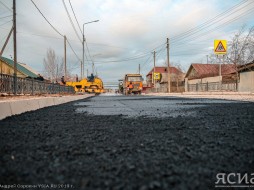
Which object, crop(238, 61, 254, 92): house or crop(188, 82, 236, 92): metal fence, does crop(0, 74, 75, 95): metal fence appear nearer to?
crop(188, 82, 236, 92): metal fence

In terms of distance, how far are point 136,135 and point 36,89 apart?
11275 mm

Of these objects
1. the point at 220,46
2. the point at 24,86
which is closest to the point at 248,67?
the point at 220,46

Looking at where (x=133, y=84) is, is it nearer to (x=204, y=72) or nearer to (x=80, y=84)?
(x=80, y=84)

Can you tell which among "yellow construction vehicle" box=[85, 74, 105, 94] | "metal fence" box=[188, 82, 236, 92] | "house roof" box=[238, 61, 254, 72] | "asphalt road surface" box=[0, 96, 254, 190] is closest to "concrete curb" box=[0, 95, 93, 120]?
"asphalt road surface" box=[0, 96, 254, 190]

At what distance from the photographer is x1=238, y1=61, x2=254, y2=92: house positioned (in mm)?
27770

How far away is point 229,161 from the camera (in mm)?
1683

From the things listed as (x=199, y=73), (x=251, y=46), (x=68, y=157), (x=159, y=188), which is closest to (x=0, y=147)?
(x=68, y=157)

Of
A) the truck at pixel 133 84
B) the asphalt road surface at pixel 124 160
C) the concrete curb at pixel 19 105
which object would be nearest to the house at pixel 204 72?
the truck at pixel 133 84

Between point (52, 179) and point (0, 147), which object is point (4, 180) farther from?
point (0, 147)

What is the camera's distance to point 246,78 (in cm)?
2888

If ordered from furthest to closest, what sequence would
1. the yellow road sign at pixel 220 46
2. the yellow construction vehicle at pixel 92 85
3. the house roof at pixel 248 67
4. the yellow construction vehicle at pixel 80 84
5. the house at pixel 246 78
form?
the yellow construction vehicle at pixel 92 85 < the yellow construction vehicle at pixel 80 84 < the house at pixel 246 78 < the house roof at pixel 248 67 < the yellow road sign at pixel 220 46

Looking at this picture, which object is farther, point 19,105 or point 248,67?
point 248,67

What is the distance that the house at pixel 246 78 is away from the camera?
27770mm

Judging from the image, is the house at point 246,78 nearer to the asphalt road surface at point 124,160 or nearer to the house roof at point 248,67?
the house roof at point 248,67
